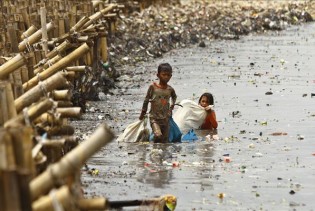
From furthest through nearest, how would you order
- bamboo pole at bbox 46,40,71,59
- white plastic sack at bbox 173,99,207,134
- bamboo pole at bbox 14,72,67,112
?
white plastic sack at bbox 173,99,207,134 → bamboo pole at bbox 46,40,71,59 → bamboo pole at bbox 14,72,67,112

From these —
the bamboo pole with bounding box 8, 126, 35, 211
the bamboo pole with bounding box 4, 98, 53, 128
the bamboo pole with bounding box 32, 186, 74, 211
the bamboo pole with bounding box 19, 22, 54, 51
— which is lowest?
the bamboo pole with bounding box 19, 22, 54, 51

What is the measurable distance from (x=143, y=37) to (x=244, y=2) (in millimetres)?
14885

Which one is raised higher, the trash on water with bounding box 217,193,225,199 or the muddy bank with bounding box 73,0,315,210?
the trash on water with bounding box 217,193,225,199

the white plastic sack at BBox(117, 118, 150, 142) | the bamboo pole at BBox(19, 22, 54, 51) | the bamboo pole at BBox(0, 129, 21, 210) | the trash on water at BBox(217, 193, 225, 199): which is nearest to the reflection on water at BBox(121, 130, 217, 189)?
the white plastic sack at BBox(117, 118, 150, 142)

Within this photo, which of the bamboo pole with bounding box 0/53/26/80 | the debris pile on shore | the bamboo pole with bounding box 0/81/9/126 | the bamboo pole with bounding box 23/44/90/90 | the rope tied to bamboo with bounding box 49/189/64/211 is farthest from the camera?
the debris pile on shore

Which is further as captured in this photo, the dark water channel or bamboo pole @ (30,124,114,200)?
the dark water channel

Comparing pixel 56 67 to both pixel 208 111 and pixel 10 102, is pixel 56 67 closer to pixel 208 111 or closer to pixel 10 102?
pixel 10 102

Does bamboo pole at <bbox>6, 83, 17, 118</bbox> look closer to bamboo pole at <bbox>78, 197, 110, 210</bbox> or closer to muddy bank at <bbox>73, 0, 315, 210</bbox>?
bamboo pole at <bbox>78, 197, 110, 210</bbox>

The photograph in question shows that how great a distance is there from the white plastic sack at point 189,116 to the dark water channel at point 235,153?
1.14 feet

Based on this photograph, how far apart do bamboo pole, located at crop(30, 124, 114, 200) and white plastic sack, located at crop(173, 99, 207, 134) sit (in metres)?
8.71

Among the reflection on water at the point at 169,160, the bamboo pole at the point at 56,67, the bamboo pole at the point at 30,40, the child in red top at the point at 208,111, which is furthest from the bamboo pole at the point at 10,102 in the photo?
the child in red top at the point at 208,111

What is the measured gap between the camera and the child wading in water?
546 inches

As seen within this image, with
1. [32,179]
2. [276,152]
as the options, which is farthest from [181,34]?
[32,179]

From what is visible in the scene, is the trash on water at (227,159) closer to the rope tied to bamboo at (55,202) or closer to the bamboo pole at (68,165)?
the bamboo pole at (68,165)
